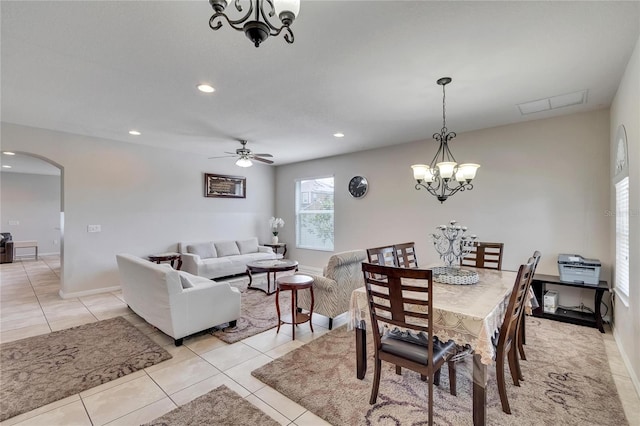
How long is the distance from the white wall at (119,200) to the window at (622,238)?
6604 mm

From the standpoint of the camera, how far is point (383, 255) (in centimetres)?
299

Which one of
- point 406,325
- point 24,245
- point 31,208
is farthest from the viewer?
point 31,208

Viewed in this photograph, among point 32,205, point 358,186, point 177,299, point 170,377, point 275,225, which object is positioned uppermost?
point 358,186

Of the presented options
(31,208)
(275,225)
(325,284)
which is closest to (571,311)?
(325,284)

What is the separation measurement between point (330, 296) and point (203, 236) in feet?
13.4

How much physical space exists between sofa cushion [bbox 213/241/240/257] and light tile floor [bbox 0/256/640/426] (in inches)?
85.2

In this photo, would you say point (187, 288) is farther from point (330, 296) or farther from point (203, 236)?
point (203, 236)

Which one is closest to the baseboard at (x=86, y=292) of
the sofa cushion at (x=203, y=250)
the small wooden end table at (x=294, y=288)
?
the sofa cushion at (x=203, y=250)

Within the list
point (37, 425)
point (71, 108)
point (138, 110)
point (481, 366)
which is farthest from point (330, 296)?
point (71, 108)

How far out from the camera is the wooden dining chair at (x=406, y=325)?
1778 mm

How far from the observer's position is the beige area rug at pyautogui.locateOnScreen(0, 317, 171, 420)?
89.0 inches

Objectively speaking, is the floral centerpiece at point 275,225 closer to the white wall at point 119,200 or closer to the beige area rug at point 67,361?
the white wall at point 119,200

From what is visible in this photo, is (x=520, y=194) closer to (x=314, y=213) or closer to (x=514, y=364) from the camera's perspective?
(x=514, y=364)

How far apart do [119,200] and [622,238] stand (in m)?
7.15
